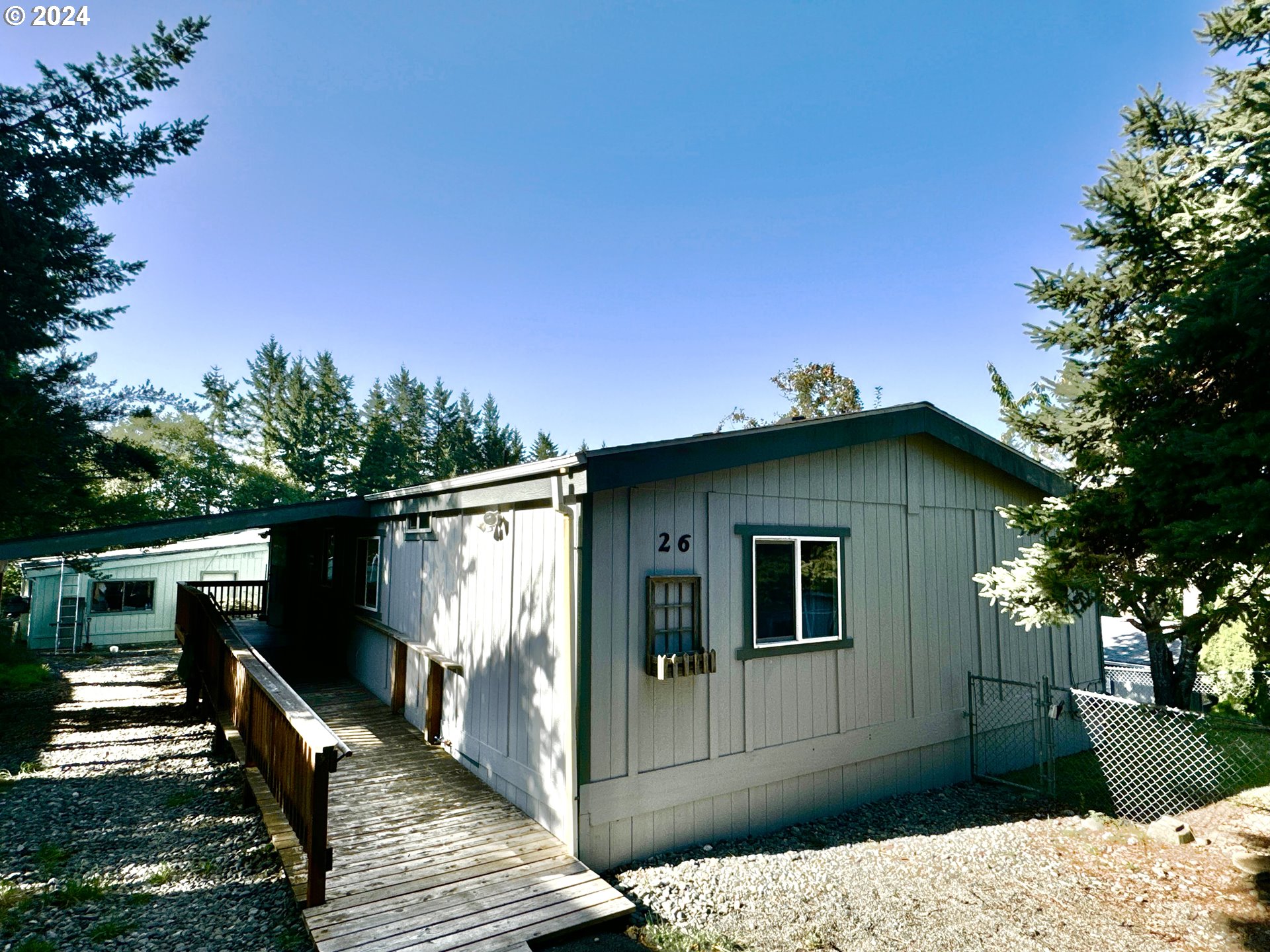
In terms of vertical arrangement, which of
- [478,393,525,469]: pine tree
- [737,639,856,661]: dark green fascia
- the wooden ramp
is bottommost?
the wooden ramp

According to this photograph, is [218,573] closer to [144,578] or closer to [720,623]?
[144,578]

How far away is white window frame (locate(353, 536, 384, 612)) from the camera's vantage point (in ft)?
29.8

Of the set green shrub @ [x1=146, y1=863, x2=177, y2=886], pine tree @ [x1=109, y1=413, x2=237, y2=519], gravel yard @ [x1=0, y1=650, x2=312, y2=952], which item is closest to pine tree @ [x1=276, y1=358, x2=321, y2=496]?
pine tree @ [x1=109, y1=413, x2=237, y2=519]

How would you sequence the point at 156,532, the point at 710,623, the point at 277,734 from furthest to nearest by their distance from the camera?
the point at 156,532, the point at 710,623, the point at 277,734

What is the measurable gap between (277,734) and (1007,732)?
7300 mm

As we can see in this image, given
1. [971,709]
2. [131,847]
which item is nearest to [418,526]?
[131,847]

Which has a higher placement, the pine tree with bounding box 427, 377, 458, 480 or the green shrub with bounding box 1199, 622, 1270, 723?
the pine tree with bounding box 427, 377, 458, 480

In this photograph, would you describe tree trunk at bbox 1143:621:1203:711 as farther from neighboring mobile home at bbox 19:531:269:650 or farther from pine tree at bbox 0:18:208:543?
neighboring mobile home at bbox 19:531:269:650

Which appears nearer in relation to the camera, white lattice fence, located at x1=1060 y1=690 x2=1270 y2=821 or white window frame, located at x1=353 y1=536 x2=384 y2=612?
white lattice fence, located at x1=1060 y1=690 x2=1270 y2=821

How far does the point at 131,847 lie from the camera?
4.76m

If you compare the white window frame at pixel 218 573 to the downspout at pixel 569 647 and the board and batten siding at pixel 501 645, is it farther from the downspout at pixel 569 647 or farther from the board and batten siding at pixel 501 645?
the downspout at pixel 569 647

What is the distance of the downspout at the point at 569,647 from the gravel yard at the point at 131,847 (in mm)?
1677

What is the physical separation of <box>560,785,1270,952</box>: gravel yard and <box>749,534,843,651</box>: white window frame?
155cm

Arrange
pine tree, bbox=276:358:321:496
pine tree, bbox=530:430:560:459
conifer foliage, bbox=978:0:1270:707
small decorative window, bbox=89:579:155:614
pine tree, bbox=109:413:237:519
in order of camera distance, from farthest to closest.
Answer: pine tree, bbox=530:430:560:459
pine tree, bbox=276:358:321:496
pine tree, bbox=109:413:237:519
small decorative window, bbox=89:579:155:614
conifer foliage, bbox=978:0:1270:707
